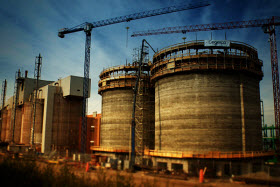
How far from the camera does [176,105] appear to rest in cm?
3725

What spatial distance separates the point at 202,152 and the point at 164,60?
1636 cm

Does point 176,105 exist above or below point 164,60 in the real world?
below

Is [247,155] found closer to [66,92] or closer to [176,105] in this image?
[176,105]

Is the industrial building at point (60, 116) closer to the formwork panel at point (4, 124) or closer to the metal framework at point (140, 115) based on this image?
the metal framework at point (140, 115)

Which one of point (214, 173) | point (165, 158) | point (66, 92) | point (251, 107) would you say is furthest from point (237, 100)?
point (66, 92)

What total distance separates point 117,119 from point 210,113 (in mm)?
21505

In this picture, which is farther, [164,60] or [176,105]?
[164,60]

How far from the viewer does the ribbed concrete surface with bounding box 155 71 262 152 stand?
34438mm

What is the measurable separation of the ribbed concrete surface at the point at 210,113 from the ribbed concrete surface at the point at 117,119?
40.1 ft

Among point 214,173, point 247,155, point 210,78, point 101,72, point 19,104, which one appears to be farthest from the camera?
point 19,104

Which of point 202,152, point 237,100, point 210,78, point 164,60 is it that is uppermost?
point 164,60

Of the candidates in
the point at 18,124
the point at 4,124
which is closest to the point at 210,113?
the point at 18,124

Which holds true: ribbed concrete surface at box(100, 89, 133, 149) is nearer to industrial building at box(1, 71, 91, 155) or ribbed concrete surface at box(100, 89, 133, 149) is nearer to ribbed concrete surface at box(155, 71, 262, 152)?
industrial building at box(1, 71, 91, 155)

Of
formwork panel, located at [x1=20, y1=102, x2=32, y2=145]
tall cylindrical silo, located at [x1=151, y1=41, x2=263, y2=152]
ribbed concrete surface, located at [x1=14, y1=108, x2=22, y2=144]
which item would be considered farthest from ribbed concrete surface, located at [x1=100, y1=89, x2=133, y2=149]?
ribbed concrete surface, located at [x1=14, y1=108, x2=22, y2=144]
